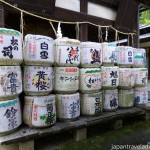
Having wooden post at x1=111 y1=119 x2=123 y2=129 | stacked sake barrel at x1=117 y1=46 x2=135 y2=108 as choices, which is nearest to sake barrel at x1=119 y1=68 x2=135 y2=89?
stacked sake barrel at x1=117 y1=46 x2=135 y2=108

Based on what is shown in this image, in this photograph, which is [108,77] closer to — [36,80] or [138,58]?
[138,58]

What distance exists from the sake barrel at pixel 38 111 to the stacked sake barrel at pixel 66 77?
35cm

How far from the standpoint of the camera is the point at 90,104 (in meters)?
3.91

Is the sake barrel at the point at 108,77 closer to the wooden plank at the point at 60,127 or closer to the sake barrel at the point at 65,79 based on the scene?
the wooden plank at the point at 60,127

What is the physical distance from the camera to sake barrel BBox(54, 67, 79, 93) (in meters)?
3.58

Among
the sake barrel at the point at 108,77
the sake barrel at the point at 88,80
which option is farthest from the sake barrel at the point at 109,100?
the sake barrel at the point at 88,80

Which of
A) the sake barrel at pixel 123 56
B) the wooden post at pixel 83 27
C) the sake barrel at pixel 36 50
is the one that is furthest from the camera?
the wooden post at pixel 83 27

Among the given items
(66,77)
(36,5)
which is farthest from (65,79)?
(36,5)

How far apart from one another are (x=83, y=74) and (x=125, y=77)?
4.13 feet

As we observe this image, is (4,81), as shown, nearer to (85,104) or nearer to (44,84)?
(44,84)

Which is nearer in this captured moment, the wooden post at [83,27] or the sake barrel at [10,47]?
the sake barrel at [10,47]

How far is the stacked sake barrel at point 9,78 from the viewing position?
9.43 ft

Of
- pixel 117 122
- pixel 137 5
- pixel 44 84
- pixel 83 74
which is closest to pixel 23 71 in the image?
pixel 44 84

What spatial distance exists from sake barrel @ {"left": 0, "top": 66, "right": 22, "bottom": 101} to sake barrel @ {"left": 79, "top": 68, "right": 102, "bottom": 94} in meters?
1.33
